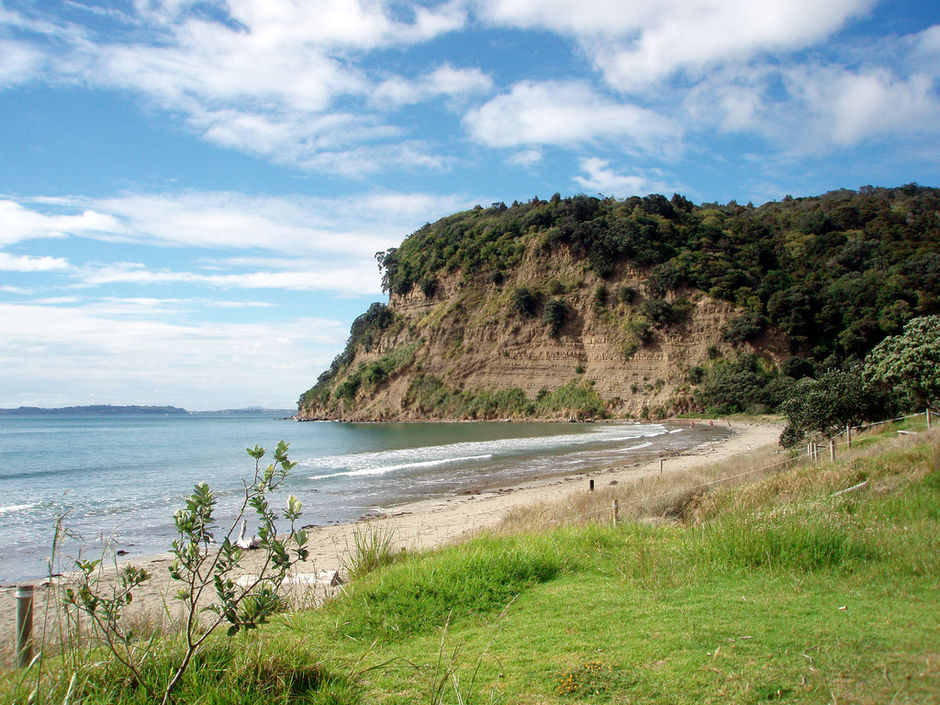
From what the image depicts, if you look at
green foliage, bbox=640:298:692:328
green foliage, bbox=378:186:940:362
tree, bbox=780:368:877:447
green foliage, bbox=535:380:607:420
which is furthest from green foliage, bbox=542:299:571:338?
tree, bbox=780:368:877:447

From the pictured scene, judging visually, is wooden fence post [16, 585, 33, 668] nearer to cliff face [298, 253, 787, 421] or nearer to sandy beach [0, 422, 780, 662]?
sandy beach [0, 422, 780, 662]

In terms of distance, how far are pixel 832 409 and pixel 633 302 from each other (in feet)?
172

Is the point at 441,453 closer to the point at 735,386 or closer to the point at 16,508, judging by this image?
the point at 16,508

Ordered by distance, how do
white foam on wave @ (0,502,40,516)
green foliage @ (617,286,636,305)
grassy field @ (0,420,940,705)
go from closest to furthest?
grassy field @ (0,420,940,705), white foam on wave @ (0,502,40,516), green foliage @ (617,286,636,305)

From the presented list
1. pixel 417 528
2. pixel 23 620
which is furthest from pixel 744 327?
pixel 23 620

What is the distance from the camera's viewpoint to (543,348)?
7544 cm

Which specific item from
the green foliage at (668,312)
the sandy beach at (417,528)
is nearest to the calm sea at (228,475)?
the sandy beach at (417,528)

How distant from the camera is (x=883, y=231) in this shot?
2906 inches

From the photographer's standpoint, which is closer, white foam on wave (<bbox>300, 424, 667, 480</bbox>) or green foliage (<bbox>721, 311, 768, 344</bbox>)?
white foam on wave (<bbox>300, 424, 667, 480</bbox>)

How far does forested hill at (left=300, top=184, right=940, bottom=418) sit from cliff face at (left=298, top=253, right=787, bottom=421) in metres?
0.17

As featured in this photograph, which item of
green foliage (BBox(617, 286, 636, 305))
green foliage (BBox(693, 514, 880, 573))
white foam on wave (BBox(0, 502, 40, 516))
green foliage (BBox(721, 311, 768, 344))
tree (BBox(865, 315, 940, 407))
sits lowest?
white foam on wave (BBox(0, 502, 40, 516))

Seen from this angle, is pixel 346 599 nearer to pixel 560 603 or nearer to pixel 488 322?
pixel 560 603

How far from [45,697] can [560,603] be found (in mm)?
3916

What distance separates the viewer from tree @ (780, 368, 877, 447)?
70.5 ft
